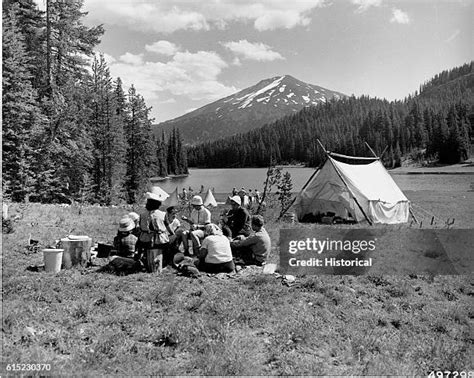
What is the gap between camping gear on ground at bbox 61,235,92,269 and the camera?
21.1 ft

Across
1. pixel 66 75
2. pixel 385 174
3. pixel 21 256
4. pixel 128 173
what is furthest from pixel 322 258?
pixel 128 173

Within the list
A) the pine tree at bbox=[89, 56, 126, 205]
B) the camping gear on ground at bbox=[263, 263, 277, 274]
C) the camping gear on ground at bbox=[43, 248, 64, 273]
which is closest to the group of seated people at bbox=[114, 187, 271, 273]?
the camping gear on ground at bbox=[263, 263, 277, 274]

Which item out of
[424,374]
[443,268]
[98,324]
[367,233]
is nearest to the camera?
[424,374]

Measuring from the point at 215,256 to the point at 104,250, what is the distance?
252cm

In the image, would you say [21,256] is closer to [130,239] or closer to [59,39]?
[130,239]

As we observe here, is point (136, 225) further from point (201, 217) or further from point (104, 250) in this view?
point (201, 217)

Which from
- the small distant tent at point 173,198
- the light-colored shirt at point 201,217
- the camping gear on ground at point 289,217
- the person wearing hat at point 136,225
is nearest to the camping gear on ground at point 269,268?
the light-colored shirt at point 201,217

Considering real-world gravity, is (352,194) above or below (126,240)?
above

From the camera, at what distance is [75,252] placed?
21.4ft

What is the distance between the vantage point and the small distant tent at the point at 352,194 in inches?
505

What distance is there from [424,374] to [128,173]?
1685 cm

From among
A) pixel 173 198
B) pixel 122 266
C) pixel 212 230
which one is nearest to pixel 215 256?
pixel 212 230

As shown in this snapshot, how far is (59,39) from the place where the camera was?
11797 mm

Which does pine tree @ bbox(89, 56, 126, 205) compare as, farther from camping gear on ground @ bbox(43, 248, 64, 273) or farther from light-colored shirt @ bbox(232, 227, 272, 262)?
light-colored shirt @ bbox(232, 227, 272, 262)
